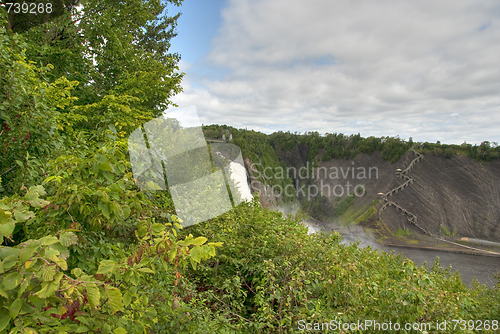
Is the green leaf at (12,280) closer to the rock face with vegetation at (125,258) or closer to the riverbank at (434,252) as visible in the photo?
the rock face with vegetation at (125,258)

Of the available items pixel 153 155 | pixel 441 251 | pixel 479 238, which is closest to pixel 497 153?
pixel 479 238

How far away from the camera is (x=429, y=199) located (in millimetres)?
70938

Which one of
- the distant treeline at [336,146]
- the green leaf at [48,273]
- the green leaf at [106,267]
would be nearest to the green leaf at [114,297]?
the green leaf at [106,267]

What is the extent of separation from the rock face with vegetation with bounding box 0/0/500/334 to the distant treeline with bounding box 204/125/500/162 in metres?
44.2

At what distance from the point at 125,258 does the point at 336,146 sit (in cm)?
9946

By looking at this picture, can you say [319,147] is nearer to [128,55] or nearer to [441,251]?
[441,251]

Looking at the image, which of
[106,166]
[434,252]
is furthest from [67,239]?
[434,252]

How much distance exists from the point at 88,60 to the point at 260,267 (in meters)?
9.19

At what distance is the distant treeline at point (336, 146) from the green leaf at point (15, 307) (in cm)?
4811

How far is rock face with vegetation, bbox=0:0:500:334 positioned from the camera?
1.51 metres

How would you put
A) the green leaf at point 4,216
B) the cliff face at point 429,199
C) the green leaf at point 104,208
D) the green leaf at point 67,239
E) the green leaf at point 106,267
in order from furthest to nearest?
the cliff face at point 429,199 → the green leaf at point 104,208 → the green leaf at point 106,267 → the green leaf at point 67,239 → the green leaf at point 4,216

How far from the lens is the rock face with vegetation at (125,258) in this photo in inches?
59.5

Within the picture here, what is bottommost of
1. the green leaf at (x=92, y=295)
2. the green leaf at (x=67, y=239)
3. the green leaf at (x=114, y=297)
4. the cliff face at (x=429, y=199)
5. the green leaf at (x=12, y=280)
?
the cliff face at (x=429, y=199)

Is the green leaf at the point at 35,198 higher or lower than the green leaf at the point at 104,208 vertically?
higher
